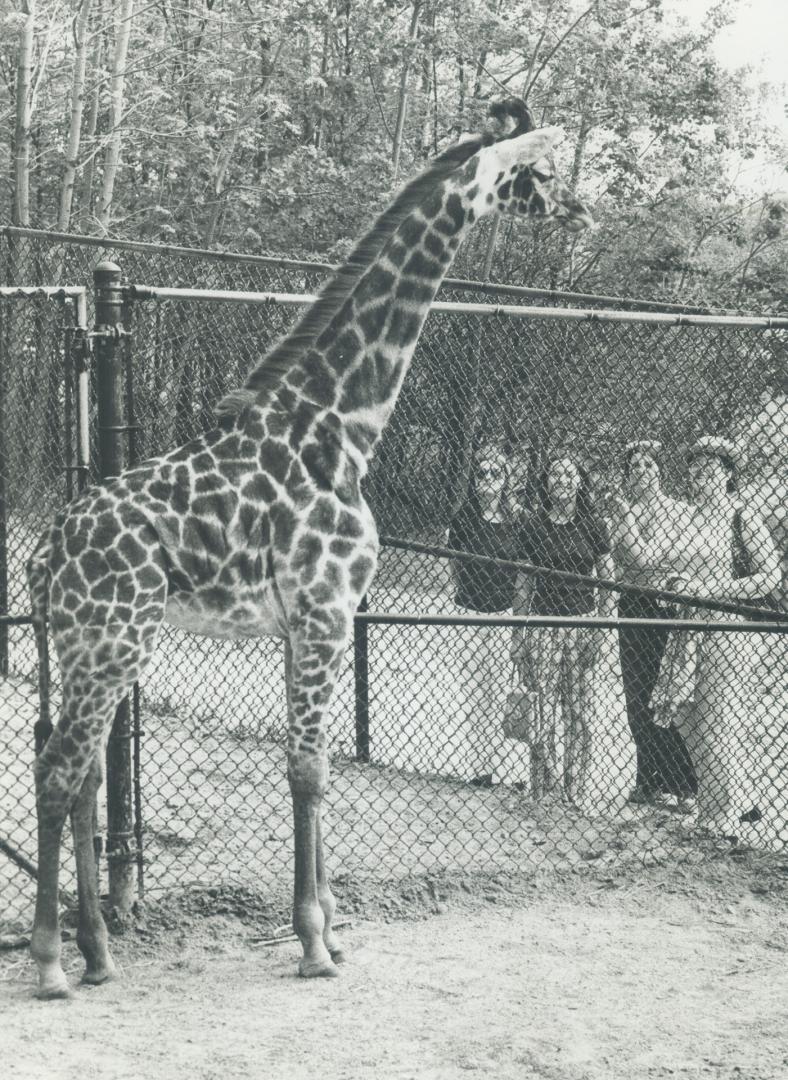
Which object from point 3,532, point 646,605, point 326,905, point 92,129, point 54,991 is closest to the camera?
point 54,991

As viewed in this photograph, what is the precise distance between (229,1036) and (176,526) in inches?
65.9

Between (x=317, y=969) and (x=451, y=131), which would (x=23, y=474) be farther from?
(x=451, y=131)

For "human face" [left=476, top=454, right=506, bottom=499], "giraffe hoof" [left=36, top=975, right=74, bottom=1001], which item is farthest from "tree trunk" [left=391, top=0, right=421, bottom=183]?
"giraffe hoof" [left=36, top=975, right=74, bottom=1001]

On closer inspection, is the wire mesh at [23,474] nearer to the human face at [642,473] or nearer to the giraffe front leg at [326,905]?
the giraffe front leg at [326,905]

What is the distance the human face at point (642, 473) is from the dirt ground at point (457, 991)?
185cm

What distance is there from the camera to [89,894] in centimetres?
432

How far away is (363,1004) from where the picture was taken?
4.23m

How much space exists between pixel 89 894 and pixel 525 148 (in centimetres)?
316

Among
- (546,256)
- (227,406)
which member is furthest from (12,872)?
(546,256)

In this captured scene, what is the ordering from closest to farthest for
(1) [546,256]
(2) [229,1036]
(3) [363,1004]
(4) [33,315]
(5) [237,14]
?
(2) [229,1036] → (3) [363,1004] → (4) [33,315] → (1) [546,256] → (5) [237,14]

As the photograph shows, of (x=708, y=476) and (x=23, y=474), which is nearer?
(x=708, y=476)

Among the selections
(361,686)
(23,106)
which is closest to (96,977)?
(361,686)

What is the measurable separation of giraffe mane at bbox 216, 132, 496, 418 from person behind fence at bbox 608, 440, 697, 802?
1.99 meters

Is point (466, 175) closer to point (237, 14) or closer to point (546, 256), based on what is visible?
point (546, 256)
